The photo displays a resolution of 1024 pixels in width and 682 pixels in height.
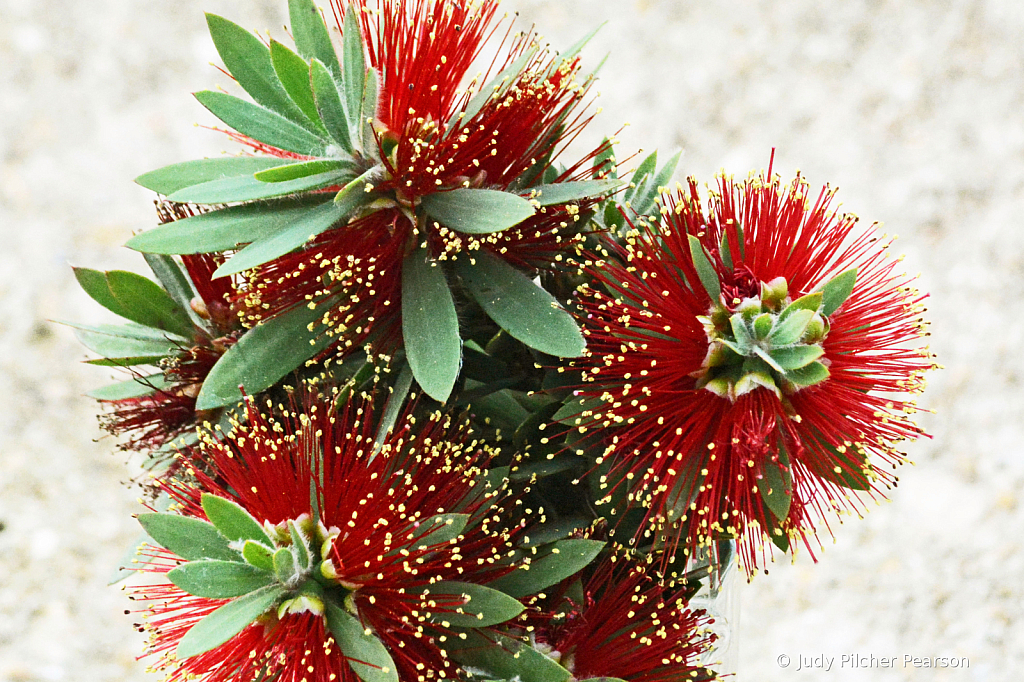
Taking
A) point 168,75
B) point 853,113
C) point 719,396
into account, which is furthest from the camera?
point 168,75

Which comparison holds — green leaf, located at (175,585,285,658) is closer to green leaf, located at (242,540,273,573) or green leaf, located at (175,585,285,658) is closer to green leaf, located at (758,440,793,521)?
green leaf, located at (242,540,273,573)

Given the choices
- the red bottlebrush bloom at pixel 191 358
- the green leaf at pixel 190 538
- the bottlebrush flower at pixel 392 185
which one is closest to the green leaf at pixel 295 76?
the bottlebrush flower at pixel 392 185

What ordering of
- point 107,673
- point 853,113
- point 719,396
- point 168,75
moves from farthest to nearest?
1. point 168,75
2. point 853,113
3. point 107,673
4. point 719,396

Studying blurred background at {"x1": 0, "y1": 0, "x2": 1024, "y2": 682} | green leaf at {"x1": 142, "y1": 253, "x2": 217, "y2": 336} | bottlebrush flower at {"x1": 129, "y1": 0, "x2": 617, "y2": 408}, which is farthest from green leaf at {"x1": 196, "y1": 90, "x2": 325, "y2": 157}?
blurred background at {"x1": 0, "y1": 0, "x2": 1024, "y2": 682}

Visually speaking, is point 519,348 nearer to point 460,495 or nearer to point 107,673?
point 460,495

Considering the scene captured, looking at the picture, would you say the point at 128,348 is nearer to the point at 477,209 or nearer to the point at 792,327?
the point at 477,209

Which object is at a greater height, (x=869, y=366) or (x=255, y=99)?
(x=255, y=99)

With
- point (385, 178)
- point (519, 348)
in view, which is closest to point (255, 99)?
point (385, 178)
